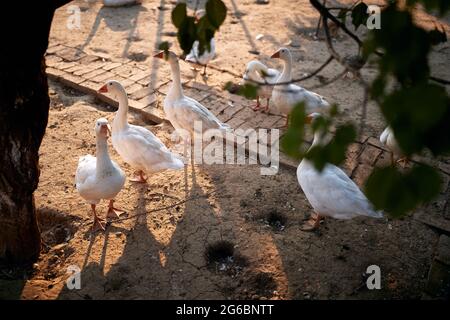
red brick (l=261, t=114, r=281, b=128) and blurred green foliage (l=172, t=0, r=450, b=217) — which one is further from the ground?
blurred green foliage (l=172, t=0, r=450, b=217)

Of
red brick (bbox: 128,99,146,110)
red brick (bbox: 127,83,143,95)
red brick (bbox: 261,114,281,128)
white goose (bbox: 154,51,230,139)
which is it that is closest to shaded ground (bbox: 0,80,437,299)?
white goose (bbox: 154,51,230,139)

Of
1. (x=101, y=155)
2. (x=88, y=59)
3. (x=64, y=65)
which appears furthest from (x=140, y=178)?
(x=88, y=59)

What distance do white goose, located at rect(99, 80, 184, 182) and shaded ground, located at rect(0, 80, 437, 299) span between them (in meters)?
0.38

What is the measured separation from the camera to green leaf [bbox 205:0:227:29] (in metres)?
1.56

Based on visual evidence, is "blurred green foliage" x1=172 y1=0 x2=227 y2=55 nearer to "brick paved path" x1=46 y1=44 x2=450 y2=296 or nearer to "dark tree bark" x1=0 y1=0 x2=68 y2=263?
"dark tree bark" x1=0 y1=0 x2=68 y2=263

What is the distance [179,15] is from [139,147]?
296cm

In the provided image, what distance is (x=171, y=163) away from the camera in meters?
4.42

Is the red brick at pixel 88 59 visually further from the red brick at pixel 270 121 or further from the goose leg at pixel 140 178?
the red brick at pixel 270 121

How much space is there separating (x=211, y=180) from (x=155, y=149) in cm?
82

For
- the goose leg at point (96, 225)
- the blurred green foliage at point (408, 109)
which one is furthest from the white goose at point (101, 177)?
the blurred green foliage at point (408, 109)

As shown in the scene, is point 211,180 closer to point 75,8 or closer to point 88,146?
point 88,146

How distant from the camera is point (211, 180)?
479cm

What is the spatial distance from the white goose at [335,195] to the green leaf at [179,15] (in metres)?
2.26

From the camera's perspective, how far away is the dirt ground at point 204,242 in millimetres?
3555
